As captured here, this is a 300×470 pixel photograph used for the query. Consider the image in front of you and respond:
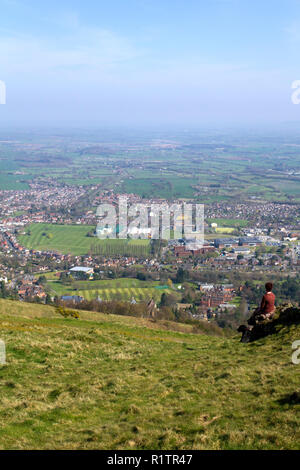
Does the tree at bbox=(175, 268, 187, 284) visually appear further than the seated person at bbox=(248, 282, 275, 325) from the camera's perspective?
Yes

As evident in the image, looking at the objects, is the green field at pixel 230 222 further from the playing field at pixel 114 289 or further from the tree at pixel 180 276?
the playing field at pixel 114 289

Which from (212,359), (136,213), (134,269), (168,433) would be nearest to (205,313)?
(134,269)

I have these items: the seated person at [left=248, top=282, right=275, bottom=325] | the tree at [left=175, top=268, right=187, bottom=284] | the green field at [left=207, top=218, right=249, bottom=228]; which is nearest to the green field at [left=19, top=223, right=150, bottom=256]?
the tree at [left=175, top=268, right=187, bottom=284]

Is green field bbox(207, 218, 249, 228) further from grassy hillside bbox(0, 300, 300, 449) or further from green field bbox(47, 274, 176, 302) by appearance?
grassy hillside bbox(0, 300, 300, 449)

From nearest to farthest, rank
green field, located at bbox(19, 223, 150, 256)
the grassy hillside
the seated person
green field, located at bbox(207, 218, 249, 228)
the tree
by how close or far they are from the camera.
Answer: the grassy hillside → the seated person → the tree → green field, located at bbox(19, 223, 150, 256) → green field, located at bbox(207, 218, 249, 228)

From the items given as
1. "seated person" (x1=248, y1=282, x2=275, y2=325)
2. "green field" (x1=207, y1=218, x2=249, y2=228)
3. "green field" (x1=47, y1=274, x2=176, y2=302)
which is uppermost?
"seated person" (x1=248, y1=282, x2=275, y2=325)

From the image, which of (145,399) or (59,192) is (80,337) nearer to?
(145,399)

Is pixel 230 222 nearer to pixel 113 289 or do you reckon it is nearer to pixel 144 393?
pixel 113 289

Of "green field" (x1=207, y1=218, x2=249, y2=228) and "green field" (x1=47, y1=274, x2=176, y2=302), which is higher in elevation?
"green field" (x1=207, y1=218, x2=249, y2=228)

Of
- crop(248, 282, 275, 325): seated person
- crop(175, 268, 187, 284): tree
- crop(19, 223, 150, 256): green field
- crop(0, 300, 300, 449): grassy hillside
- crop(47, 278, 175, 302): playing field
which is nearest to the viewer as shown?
crop(0, 300, 300, 449): grassy hillside
